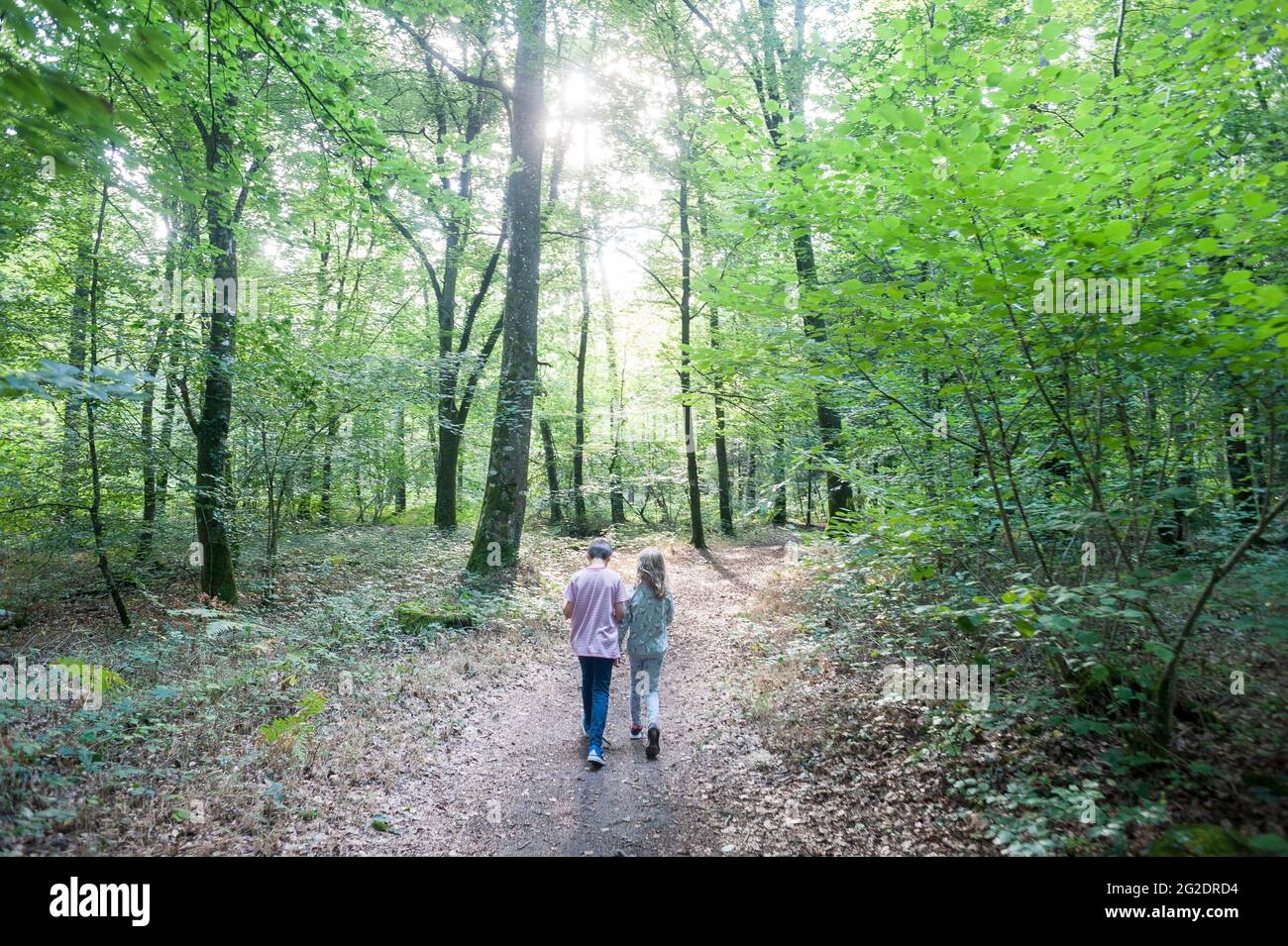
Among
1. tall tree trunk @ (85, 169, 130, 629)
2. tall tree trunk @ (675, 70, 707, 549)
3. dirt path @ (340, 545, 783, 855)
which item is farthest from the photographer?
tall tree trunk @ (675, 70, 707, 549)

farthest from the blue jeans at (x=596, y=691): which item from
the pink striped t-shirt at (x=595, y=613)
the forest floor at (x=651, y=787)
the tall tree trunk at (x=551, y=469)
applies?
the tall tree trunk at (x=551, y=469)

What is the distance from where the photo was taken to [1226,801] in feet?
10.8

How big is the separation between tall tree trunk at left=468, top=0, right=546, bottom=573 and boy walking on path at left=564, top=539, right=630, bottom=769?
5.93 metres

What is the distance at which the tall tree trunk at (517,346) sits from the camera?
1138 cm

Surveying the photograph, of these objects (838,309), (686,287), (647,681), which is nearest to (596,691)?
(647,681)

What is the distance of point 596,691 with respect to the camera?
19.1ft

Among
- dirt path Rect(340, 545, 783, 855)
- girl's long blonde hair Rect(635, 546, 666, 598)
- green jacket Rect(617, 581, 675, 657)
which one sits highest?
girl's long blonde hair Rect(635, 546, 666, 598)

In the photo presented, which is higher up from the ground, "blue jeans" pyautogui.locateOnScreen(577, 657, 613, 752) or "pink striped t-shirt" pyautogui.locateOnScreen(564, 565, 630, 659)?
"pink striped t-shirt" pyautogui.locateOnScreen(564, 565, 630, 659)

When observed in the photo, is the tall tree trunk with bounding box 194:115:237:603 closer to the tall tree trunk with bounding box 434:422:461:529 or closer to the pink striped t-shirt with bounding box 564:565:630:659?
the pink striped t-shirt with bounding box 564:565:630:659

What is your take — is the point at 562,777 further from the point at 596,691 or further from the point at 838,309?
the point at 838,309

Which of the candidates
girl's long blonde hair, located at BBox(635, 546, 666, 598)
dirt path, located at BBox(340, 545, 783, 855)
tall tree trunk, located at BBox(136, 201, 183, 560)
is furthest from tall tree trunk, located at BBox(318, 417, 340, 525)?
girl's long blonde hair, located at BBox(635, 546, 666, 598)

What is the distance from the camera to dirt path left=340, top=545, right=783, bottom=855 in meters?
4.55

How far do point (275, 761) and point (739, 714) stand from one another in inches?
181
